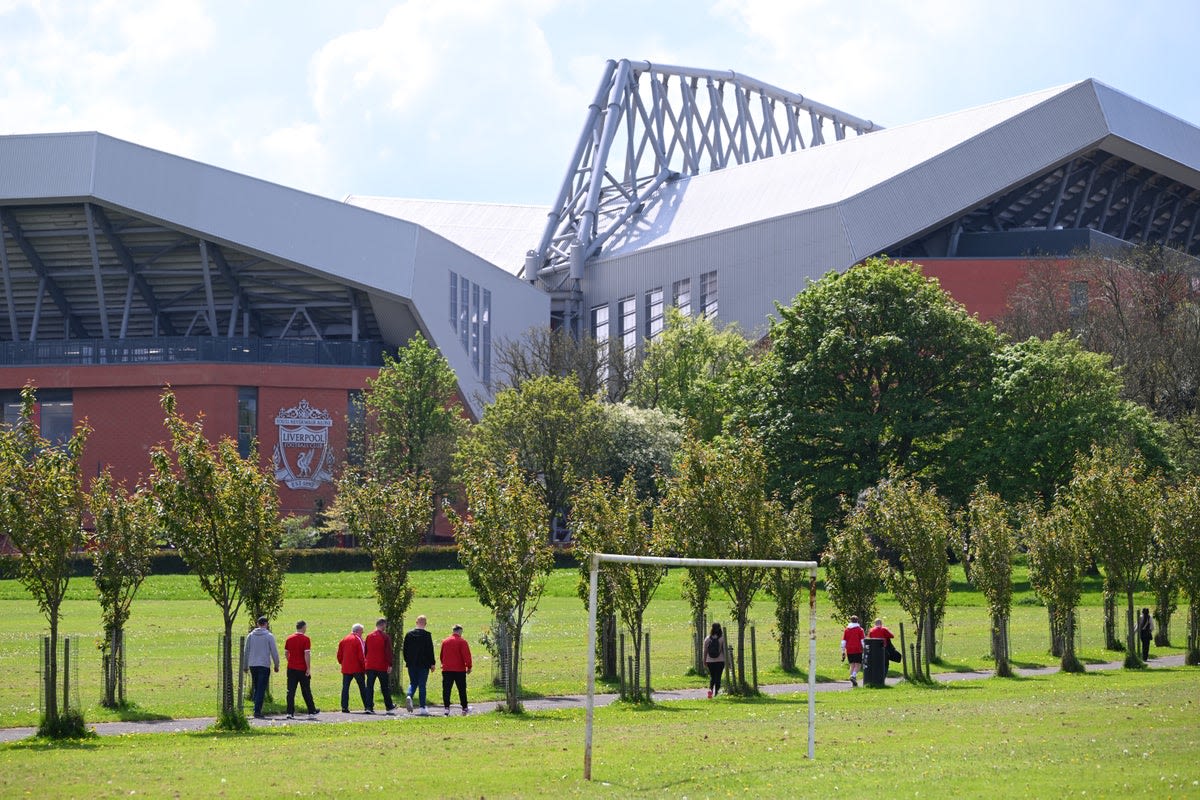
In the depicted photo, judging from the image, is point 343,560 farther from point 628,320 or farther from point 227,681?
point 227,681

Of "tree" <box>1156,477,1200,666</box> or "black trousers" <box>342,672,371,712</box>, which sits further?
"tree" <box>1156,477,1200,666</box>

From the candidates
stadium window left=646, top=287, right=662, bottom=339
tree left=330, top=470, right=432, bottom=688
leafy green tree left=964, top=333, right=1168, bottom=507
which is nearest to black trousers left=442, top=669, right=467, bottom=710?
tree left=330, top=470, right=432, bottom=688

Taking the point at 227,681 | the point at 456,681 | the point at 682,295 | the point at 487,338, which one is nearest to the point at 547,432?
the point at 487,338

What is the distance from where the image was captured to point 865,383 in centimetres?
5231

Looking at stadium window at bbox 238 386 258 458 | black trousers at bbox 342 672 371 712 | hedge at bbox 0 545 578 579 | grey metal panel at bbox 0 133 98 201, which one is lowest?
black trousers at bbox 342 672 371 712

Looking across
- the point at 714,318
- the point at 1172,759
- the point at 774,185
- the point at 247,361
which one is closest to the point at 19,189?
the point at 247,361

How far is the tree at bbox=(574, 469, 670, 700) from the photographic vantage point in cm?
2720

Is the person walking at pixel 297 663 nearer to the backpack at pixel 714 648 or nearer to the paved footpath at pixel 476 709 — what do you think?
the paved footpath at pixel 476 709

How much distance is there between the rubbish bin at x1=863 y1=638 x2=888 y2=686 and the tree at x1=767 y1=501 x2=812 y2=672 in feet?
6.86

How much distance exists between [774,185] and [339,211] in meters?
25.9

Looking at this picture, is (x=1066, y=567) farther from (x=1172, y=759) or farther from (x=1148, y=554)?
(x=1172, y=759)

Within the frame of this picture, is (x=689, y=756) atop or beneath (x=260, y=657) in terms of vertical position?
beneath

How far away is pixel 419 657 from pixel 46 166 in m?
51.2

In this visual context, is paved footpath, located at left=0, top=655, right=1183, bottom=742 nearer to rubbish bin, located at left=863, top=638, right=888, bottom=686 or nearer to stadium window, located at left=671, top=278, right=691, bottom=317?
rubbish bin, located at left=863, top=638, right=888, bottom=686
